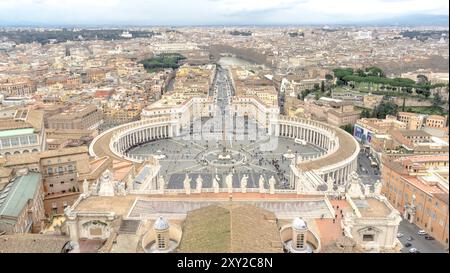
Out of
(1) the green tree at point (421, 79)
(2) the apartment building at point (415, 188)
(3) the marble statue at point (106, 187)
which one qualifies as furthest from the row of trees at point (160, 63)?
(3) the marble statue at point (106, 187)

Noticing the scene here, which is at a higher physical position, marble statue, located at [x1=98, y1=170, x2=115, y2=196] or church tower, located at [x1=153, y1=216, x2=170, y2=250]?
church tower, located at [x1=153, y1=216, x2=170, y2=250]

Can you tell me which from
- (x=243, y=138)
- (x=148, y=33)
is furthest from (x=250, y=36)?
(x=243, y=138)

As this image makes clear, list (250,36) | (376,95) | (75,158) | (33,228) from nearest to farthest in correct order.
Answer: (33,228), (75,158), (376,95), (250,36)

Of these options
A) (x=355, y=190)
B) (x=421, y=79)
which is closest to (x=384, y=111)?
(x=421, y=79)

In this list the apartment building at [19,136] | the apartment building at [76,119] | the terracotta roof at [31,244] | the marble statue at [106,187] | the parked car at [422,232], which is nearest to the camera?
the terracotta roof at [31,244]

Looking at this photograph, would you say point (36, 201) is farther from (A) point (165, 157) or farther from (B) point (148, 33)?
(B) point (148, 33)

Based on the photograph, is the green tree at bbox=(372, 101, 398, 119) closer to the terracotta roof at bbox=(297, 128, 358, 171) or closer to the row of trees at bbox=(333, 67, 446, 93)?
the row of trees at bbox=(333, 67, 446, 93)

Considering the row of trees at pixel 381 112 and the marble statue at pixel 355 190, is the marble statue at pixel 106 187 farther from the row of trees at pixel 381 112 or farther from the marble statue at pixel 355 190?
the row of trees at pixel 381 112

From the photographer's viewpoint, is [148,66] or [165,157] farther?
[148,66]

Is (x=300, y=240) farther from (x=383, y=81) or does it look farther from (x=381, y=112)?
(x=383, y=81)

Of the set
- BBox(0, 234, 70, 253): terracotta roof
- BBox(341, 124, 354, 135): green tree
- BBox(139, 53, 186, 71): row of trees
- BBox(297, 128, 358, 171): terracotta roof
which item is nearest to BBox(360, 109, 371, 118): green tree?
BBox(341, 124, 354, 135): green tree
